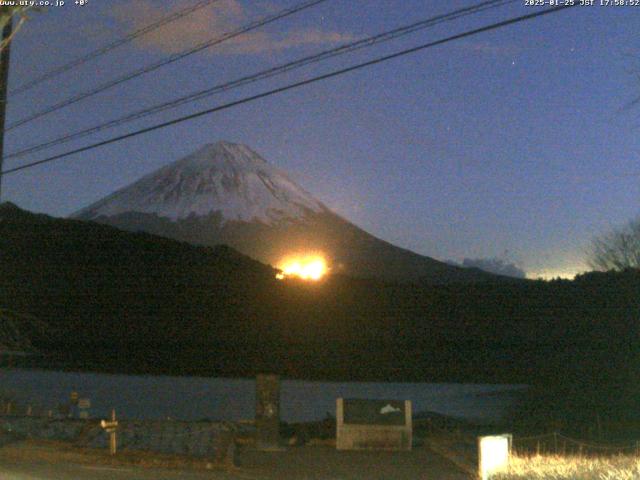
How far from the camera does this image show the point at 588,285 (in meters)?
58.3

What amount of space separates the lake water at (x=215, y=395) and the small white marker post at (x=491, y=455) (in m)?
24.3

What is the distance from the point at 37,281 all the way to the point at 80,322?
8081 millimetres

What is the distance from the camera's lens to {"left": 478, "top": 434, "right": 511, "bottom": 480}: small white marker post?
14.1 meters

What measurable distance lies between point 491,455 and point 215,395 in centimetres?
4140

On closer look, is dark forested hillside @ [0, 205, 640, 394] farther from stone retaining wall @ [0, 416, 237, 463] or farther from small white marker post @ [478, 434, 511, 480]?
small white marker post @ [478, 434, 511, 480]

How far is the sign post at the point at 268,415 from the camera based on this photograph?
68.0 ft

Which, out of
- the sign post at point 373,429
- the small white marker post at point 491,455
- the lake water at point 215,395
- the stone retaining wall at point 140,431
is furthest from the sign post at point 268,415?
the lake water at point 215,395

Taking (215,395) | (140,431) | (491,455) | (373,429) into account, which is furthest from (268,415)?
(215,395)

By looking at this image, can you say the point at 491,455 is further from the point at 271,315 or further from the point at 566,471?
the point at 271,315

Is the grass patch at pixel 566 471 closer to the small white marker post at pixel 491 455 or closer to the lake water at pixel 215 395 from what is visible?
the small white marker post at pixel 491 455

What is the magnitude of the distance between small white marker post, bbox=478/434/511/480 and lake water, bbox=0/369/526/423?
24.3m

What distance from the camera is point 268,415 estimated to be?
20969 millimetres

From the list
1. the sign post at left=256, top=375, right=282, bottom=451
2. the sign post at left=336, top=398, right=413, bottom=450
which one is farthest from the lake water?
the sign post at left=336, top=398, right=413, bottom=450

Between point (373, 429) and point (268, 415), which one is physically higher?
point (268, 415)
